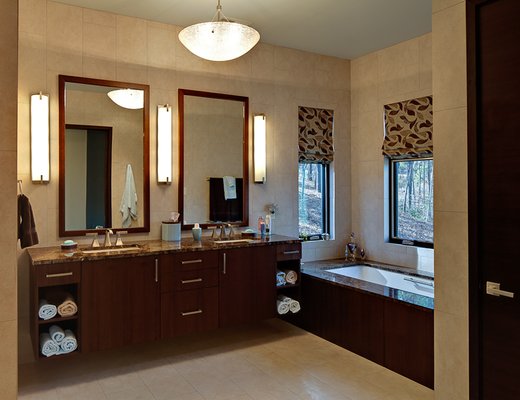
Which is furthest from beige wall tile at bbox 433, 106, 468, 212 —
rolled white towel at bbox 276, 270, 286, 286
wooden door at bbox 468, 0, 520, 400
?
rolled white towel at bbox 276, 270, 286, 286

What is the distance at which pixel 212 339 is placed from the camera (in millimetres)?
3912

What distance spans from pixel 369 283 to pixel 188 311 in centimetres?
160

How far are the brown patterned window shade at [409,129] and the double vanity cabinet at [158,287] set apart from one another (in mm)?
1622

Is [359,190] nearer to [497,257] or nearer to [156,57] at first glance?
[156,57]

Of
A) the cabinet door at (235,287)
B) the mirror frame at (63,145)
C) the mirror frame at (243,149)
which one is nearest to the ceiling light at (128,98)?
the mirror frame at (63,145)

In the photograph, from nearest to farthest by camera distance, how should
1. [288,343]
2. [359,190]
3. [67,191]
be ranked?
[67,191]
[288,343]
[359,190]

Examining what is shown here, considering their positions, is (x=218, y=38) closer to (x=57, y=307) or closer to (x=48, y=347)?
(x=57, y=307)

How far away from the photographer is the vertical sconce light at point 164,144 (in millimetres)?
3883

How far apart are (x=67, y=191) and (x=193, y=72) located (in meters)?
1.60

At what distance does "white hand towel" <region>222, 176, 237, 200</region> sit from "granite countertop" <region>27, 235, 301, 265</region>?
0.52m

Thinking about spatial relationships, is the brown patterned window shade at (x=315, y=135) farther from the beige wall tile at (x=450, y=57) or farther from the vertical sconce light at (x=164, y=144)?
the beige wall tile at (x=450, y=57)

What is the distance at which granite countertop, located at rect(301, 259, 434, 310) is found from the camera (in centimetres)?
318

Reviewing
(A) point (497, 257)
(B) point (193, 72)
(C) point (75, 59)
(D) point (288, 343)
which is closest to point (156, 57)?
(B) point (193, 72)

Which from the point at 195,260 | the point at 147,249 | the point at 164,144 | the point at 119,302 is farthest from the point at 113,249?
the point at 164,144
